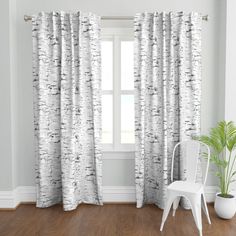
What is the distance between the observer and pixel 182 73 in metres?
3.49

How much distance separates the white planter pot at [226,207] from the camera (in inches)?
126

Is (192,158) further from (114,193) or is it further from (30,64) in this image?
(30,64)

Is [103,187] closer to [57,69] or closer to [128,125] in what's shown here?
[128,125]

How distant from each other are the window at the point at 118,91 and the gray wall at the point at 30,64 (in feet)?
0.92

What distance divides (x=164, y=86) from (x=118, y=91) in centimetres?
66

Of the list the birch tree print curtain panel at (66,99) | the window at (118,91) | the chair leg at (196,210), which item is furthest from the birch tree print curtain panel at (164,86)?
the chair leg at (196,210)

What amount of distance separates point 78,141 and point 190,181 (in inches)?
55.5

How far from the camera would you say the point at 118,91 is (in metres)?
3.83

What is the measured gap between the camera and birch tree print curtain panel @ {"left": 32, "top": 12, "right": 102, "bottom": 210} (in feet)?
11.4

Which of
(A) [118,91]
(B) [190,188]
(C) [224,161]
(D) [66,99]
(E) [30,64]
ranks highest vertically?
(E) [30,64]

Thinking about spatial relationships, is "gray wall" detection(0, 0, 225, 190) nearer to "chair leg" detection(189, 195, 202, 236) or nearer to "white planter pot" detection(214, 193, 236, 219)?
"white planter pot" detection(214, 193, 236, 219)

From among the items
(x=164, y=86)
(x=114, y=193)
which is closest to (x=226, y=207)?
(x=114, y=193)

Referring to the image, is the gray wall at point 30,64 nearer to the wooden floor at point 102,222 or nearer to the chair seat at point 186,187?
the wooden floor at point 102,222

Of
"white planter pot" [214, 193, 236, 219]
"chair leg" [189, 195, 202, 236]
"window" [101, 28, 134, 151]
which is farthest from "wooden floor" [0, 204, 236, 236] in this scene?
"window" [101, 28, 134, 151]
